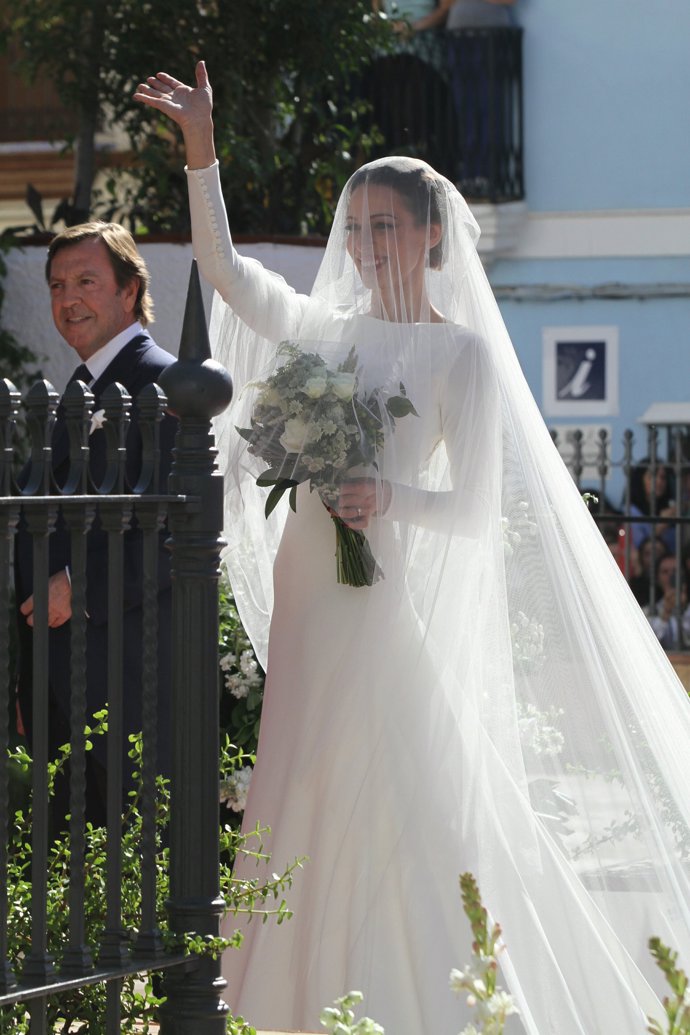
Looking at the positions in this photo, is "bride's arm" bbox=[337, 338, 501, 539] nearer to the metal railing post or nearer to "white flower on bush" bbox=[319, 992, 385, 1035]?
the metal railing post

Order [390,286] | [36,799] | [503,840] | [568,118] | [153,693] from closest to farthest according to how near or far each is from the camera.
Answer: [36,799] → [153,693] → [503,840] → [390,286] → [568,118]

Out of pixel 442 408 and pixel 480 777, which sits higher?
pixel 442 408

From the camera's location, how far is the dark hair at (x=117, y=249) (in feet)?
12.4

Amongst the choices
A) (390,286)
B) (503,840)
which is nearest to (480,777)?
(503,840)

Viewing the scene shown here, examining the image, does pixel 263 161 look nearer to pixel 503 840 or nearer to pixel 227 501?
pixel 227 501

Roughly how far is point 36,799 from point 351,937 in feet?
3.72

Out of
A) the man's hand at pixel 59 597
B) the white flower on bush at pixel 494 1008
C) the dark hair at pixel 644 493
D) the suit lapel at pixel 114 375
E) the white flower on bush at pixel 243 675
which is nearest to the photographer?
the white flower on bush at pixel 494 1008

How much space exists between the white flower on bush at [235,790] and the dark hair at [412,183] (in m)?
1.46

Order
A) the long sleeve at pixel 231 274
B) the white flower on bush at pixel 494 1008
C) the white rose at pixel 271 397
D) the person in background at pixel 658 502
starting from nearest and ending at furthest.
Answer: the white flower on bush at pixel 494 1008 → the white rose at pixel 271 397 → the long sleeve at pixel 231 274 → the person in background at pixel 658 502

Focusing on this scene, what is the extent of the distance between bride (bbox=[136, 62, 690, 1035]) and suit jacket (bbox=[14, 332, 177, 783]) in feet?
0.95

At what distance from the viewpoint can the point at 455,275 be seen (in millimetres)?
3391

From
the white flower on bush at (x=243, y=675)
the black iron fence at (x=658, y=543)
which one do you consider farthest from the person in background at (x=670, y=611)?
the white flower on bush at (x=243, y=675)

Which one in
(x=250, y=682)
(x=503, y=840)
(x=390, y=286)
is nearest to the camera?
(x=503, y=840)

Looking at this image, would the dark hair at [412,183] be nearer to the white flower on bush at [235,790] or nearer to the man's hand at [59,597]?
the man's hand at [59,597]
